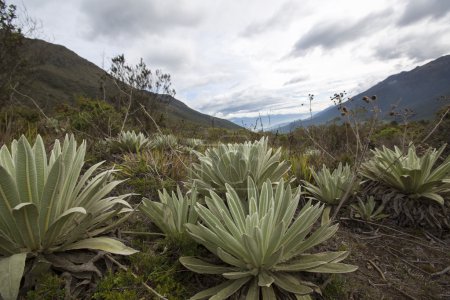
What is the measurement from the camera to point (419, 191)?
10.1 ft

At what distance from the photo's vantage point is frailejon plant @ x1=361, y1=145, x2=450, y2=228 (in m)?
3.00

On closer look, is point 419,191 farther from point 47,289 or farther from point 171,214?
point 47,289

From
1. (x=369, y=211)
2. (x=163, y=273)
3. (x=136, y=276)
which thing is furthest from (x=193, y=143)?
(x=136, y=276)

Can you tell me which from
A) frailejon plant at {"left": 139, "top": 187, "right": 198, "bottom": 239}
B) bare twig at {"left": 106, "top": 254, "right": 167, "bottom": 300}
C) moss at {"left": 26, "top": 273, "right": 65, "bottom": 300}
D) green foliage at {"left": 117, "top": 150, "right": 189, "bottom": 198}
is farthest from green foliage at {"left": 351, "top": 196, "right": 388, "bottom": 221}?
moss at {"left": 26, "top": 273, "right": 65, "bottom": 300}

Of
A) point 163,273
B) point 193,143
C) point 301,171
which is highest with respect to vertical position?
point 193,143

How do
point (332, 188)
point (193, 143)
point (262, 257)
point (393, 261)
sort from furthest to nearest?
point (193, 143), point (332, 188), point (393, 261), point (262, 257)

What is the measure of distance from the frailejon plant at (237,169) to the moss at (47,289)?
135 cm

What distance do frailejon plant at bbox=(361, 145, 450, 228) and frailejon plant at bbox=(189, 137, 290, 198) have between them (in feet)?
4.06

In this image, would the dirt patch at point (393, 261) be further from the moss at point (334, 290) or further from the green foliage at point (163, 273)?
the green foliage at point (163, 273)

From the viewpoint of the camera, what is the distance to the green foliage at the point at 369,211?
10.1 feet

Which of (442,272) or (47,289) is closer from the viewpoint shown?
(47,289)

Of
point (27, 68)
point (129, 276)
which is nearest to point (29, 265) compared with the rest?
point (129, 276)

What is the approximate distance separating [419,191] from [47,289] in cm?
344

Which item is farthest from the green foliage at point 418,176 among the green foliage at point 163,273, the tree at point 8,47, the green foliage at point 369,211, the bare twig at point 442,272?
the tree at point 8,47
